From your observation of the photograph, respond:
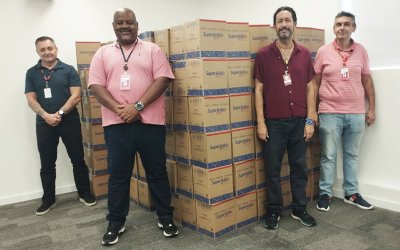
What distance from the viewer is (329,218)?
283cm

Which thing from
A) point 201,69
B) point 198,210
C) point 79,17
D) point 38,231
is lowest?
point 38,231

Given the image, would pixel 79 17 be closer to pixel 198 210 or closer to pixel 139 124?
pixel 139 124

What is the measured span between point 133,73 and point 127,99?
0.61 feet

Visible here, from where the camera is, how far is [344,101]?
294 cm

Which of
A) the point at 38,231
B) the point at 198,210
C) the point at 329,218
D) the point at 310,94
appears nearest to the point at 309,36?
the point at 310,94

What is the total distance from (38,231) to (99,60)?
1.52 metres

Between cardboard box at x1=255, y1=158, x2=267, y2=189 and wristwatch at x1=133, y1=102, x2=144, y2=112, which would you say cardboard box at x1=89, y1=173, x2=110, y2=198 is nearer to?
wristwatch at x1=133, y1=102, x2=144, y2=112

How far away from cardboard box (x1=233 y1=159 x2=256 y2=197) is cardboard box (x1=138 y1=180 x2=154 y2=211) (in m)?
0.89

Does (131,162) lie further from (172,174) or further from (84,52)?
(84,52)

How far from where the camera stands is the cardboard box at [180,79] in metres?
2.60

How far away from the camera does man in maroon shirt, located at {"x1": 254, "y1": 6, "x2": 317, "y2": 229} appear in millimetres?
2600

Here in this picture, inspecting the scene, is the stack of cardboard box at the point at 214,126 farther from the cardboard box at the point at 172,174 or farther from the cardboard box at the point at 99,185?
the cardboard box at the point at 99,185

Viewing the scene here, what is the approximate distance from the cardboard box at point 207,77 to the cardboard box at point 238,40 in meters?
0.12

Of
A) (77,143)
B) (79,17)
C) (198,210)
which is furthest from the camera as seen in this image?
(79,17)
